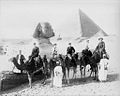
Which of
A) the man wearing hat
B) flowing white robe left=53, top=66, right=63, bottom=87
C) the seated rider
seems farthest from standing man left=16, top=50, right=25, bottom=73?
the man wearing hat

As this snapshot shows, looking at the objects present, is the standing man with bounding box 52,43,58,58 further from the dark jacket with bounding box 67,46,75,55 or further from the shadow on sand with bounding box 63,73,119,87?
the shadow on sand with bounding box 63,73,119,87

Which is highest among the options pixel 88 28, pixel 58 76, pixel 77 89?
pixel 88 28

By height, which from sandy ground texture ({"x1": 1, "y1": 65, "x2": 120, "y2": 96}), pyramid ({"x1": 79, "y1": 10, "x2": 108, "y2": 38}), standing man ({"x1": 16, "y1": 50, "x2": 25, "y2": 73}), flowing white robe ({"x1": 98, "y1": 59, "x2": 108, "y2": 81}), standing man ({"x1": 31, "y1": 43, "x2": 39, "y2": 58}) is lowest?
sandy ground texture ({"x1": 1, "y1": 65, "x2": 120, "y2": 96})

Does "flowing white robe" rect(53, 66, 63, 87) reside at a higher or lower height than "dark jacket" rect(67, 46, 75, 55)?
lower

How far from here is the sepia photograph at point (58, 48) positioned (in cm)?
319

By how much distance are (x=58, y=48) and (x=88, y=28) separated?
393mm

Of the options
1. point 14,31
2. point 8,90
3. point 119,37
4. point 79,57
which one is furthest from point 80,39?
point 8,90

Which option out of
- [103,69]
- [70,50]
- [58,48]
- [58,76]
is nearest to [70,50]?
[70,50]

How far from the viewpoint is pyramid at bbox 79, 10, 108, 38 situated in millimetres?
3246

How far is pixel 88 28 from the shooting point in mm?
3248

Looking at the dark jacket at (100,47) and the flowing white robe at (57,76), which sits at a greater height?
the dark jacket at (100,47)

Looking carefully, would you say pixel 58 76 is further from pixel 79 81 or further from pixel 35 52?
pixel 35 52

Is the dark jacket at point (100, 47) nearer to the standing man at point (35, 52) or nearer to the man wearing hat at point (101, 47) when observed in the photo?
the man wearing hat at point (101, 47)

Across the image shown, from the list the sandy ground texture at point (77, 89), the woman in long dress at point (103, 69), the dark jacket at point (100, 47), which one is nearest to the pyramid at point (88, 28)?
the dark jacket at point (100, 47)
